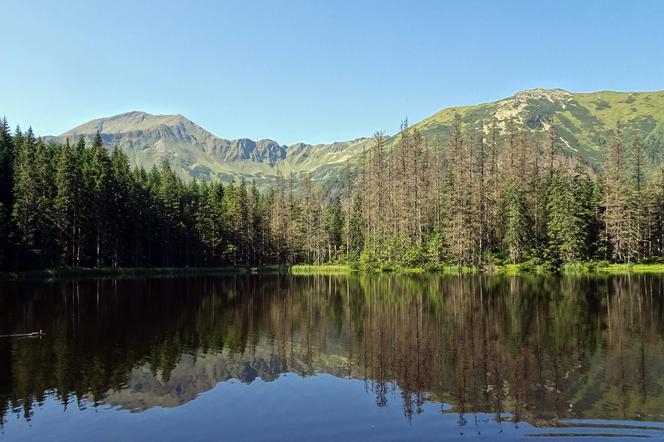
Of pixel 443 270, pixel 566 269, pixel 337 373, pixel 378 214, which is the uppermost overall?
pixel 378 214

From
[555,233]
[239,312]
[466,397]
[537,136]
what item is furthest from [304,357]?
[537,136]

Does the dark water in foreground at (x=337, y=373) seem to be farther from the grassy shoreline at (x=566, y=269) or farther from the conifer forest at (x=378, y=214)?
the conifer forest at (x=378, y=214)

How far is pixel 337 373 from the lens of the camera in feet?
77.8

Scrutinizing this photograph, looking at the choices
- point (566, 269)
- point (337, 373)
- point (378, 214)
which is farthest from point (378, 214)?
point (337, 373)

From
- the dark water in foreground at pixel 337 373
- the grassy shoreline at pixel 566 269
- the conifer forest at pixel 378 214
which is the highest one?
the conifer forest at pixel 378 214

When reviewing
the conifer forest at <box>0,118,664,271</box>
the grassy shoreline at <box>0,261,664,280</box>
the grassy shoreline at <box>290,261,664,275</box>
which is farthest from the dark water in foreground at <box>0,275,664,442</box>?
the conifer forest at <box>0,118,664,271</box>

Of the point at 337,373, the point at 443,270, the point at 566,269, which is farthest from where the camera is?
the point at 443,270

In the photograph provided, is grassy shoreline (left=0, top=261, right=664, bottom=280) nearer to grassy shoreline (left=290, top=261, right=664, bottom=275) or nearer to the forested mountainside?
grassy shoreline (left=290, top=261, right=664, bottom=275)

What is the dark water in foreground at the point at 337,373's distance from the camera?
16234mm

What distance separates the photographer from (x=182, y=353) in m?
27.4

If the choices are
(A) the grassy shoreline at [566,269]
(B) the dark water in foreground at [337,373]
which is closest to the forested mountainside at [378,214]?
(A) the grassy shoreline at [566,269]

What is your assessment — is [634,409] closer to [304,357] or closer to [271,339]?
[304,357]

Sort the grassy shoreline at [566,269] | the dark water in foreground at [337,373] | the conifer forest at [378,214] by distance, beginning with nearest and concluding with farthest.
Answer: the dark water in foreground at [337,373] → the grassy shoreline at [566,269] → the conifer forest at [378,214]

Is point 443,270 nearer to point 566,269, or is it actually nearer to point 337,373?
point 566,269
